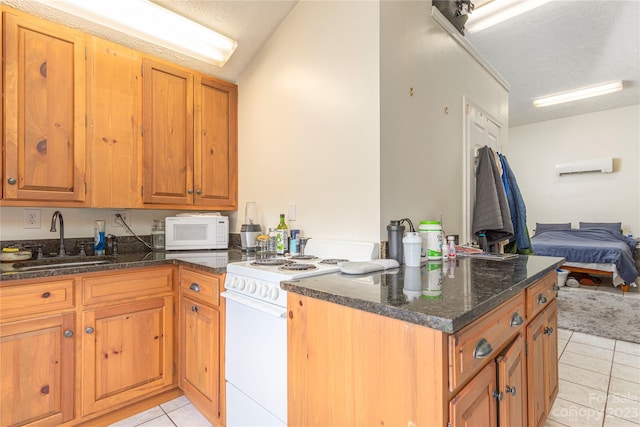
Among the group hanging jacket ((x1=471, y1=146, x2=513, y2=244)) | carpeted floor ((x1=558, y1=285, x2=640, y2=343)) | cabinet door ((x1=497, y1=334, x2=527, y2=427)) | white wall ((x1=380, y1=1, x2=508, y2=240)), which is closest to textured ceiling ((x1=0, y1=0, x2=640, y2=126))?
white wall ((x1=380, y1=1, x2=508, y2=240))

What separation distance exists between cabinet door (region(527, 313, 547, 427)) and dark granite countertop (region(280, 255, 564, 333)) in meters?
0.24

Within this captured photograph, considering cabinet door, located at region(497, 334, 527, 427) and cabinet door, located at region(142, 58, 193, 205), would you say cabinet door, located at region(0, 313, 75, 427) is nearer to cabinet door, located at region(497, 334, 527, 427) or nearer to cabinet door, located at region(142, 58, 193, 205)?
cabinet door, located at region(142, 58, 193, 205)

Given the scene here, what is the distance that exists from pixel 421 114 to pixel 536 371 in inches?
59.6

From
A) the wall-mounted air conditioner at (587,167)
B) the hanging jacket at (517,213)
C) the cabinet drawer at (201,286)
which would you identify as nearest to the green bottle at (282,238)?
the cabinet drawer at (201,286)

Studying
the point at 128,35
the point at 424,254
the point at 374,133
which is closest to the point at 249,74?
the point at 128,35

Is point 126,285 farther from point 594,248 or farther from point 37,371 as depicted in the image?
point 594,248

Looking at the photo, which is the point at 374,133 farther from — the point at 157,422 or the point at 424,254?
the point at 157,422

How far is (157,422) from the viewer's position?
1.73 meters

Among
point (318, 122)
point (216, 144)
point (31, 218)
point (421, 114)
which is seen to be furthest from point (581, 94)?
point (31, 218)

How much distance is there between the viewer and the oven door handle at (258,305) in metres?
1.21

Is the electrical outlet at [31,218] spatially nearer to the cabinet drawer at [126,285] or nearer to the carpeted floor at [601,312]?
the cabinet drawer at [126,285]

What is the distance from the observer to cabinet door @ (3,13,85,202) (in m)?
1.69

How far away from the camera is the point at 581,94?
471cm

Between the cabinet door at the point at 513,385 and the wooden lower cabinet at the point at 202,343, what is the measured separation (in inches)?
48.5
